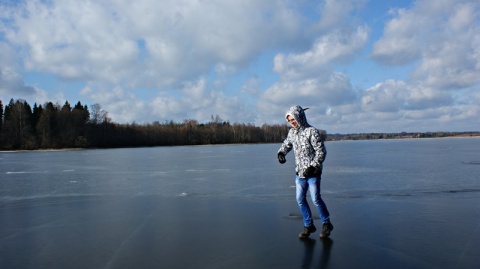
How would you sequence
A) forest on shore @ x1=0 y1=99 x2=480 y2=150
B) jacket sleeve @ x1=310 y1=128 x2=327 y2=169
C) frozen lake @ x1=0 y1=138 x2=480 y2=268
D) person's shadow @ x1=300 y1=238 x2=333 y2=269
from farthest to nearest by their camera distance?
forest on shore @ x1=0 y1=99 x2=480 y2=150 → jacket sleeve @ x1=310 y1=128 x2=327 y2=169 → frozen lake @ x1=0 y1=138 x2=480 y2=268 → person's shadow @ x1=300 y1=238 x2=333 y2=269

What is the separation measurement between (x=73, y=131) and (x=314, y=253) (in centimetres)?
8201

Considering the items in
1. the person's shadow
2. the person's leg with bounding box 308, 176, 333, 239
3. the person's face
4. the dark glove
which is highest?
the person's face

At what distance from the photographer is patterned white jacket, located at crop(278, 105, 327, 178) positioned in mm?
4973

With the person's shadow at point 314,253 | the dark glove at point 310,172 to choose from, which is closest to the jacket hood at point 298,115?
the dark glove at point 310,172

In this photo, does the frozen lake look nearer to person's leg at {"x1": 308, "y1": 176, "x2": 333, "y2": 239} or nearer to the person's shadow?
the person's shadow

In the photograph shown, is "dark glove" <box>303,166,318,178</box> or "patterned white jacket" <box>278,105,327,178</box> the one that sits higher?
"patterned white jacket" <box>278,105,327,178</box>

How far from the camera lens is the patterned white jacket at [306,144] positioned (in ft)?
16.3

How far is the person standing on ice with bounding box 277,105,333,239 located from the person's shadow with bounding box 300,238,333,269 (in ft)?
0.56

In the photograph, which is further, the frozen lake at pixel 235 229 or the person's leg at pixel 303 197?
the person's leg at pixel 303 197

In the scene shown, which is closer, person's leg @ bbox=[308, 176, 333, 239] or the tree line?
person's leg @ bbox=[308, 176, 333, 239]

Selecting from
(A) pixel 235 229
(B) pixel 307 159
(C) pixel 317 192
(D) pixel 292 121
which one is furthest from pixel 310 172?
(A) pixel 235 229

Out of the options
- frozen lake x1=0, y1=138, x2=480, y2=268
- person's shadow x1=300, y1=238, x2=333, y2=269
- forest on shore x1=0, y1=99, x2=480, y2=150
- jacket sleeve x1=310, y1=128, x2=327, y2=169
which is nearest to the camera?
person's shadow x1=300, y1=238, x2=333, y2=269

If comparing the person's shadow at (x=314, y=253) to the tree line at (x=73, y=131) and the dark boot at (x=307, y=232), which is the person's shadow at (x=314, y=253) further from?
the tree line at (x=73, y=131)

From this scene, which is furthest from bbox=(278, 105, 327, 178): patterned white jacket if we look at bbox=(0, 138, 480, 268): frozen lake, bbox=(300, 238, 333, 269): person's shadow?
bbox=(0, 138, 480, 268): frozen lake
